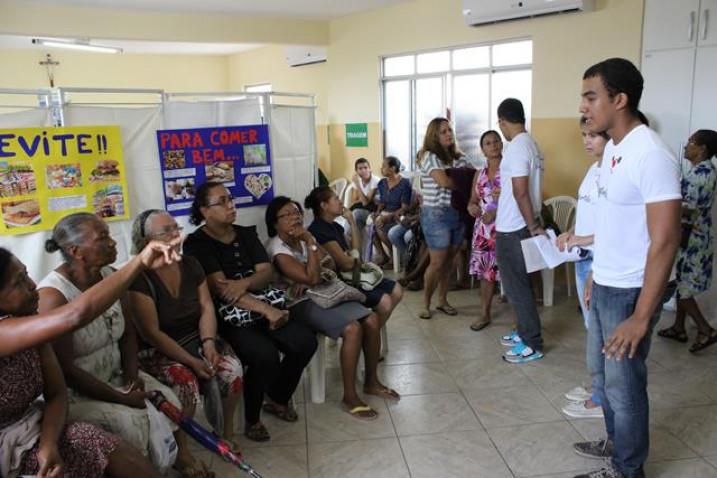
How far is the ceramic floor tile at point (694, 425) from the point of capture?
94.0 inches

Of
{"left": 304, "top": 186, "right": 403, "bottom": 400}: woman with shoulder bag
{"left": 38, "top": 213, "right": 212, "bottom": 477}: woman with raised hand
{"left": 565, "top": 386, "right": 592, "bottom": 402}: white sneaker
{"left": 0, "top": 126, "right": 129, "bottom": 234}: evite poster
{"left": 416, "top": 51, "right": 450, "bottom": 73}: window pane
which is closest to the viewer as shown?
{"left": 38, "top": 213, "right": 212, "bottom": 477}: woman with raised hand

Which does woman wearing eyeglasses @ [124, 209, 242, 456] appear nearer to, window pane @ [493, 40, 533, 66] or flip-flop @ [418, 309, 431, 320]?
flip-flop @ [418, 309, 431, 320]

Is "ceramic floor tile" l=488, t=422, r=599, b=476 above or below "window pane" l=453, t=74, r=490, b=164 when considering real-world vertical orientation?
below

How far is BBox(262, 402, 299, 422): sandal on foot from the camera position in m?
2.70

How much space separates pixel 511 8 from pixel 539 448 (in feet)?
12.0

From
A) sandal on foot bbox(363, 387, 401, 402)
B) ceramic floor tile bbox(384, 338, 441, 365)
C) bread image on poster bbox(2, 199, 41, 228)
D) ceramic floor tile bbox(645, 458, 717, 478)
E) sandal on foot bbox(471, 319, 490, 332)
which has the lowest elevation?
ceramic floor tile bbox(645, 458, 717, 478)

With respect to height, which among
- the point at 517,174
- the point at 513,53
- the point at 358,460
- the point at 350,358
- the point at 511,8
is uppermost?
the point at 511,8

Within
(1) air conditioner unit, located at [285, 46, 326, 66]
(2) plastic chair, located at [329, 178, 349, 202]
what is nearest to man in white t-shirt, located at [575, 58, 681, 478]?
(2) plastic chair, located at [329, 178, 349, 202]

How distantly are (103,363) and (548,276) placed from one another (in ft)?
10.8

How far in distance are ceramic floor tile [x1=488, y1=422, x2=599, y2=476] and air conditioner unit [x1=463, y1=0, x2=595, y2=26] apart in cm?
323

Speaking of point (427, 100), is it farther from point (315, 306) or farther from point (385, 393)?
point (385, 393)

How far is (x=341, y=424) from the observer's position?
2.66m

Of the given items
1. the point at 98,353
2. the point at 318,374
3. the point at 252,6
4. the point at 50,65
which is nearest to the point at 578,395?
the point at 318,374

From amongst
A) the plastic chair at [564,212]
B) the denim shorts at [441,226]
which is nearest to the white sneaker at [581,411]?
the denim shorts at [441,226]
